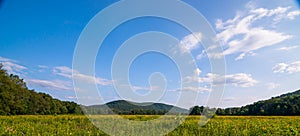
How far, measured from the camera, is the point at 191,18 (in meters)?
4.96

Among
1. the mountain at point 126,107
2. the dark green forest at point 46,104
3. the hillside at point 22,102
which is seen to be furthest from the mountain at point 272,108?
the hillside at point 22,102

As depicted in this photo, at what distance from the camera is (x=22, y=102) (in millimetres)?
28703

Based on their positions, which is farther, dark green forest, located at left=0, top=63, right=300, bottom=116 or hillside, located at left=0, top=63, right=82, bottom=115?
hillside, located at left=0, top=63, right=82, bottom=115

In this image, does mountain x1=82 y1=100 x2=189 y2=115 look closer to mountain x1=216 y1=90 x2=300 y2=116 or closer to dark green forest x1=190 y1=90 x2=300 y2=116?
dark green forest x1=190 y1=90 x2=300 y2=116

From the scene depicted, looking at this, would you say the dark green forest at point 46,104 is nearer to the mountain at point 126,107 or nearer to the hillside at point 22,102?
the hillside at point 22,102

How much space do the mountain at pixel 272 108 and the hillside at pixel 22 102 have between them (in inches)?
521

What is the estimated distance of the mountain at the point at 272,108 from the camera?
20.1 m

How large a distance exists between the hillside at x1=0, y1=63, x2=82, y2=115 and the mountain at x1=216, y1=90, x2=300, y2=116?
43.4 ft

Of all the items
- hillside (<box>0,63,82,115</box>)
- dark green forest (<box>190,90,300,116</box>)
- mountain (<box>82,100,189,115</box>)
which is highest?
hillside (<box>0,63,82,115</box>)

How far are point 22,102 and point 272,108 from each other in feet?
78.4

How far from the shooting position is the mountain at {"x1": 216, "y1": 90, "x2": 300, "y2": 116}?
20.1 metres

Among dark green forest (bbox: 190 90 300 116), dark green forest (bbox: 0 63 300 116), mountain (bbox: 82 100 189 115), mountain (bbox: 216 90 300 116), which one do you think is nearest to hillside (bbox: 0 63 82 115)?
dark green forest (bbox: 0 63 300 116)

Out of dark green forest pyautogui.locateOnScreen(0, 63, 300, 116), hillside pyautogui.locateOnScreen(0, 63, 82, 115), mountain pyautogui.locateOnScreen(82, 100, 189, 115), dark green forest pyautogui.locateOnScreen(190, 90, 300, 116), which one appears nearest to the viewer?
mountain pyautogui.locateOnScreen(82, 100, 189, 115)

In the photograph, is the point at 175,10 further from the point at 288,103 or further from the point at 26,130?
the point at 288,103
